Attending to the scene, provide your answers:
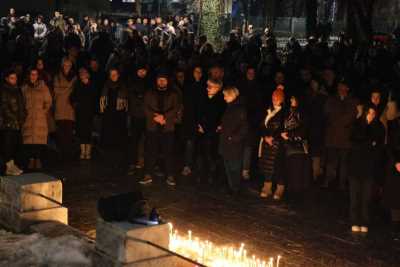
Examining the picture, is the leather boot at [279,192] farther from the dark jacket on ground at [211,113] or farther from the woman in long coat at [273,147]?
the dark jacket on ground at [211,113]

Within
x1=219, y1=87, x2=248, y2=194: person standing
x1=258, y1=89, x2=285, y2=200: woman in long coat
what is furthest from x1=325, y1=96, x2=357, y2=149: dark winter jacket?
x1=219, y1=87, x2=248, y2=194: person standing

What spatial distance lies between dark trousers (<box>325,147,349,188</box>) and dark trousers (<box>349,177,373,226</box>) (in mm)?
2176

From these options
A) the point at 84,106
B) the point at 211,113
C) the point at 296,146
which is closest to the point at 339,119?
the point at 296,146

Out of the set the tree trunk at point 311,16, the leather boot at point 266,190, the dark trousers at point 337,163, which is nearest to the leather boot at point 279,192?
the leather boot at point 266,190

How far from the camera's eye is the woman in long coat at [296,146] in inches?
440

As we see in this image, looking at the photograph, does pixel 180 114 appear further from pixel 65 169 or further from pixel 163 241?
pixel 163 241

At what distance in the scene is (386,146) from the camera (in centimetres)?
1040

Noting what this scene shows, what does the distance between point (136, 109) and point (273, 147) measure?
308 centimetres

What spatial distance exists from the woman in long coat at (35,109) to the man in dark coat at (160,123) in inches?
74.5

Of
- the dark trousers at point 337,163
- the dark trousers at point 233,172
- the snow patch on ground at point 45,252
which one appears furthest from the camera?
the dark trousers at point 337,163

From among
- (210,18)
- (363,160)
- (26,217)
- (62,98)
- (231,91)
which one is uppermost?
(210,18)

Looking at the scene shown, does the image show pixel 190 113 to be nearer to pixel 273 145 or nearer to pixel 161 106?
pixel 161 106

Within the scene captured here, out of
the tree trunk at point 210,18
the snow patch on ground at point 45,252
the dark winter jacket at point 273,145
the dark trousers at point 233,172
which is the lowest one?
the snow patch on ground at point 45,252

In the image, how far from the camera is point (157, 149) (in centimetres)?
1259
